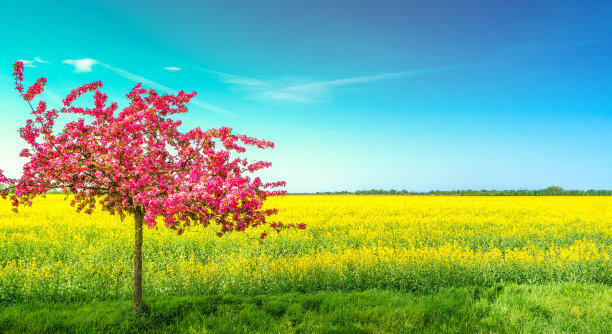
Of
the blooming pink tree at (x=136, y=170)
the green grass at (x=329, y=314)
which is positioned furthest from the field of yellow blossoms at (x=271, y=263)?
the blooming pink tree at (x=136, y=170)

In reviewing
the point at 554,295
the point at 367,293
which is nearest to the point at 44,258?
the point at 367,293

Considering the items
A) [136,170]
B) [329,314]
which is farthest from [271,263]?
[136,170]

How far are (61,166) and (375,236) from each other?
47.3 ft

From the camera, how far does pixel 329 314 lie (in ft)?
25.8

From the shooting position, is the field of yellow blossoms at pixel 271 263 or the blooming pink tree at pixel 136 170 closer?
the blooming pink tree at pixel 136 170

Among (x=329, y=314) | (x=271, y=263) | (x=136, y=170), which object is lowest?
(x=329, y=314)

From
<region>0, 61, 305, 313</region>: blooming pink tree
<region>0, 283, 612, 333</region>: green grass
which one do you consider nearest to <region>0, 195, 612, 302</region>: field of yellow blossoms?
<region>0, 283, 612, 333</region>: green grass

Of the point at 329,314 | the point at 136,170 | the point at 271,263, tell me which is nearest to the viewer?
the point at 136,170

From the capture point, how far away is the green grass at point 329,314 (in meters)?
7.26

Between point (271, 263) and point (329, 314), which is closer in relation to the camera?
point (329, 314)

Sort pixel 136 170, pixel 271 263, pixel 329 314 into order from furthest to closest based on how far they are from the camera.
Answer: pixel 271 263, pixel 329 314, pixel 136 170

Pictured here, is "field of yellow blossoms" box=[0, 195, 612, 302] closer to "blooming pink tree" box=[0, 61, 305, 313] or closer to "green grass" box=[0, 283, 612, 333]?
"green grass" box=[0, 283, 612, 333]

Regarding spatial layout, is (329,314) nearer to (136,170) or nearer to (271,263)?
(271,263)

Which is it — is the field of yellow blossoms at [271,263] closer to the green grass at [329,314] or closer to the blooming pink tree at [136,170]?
the green grass at [329,314]
